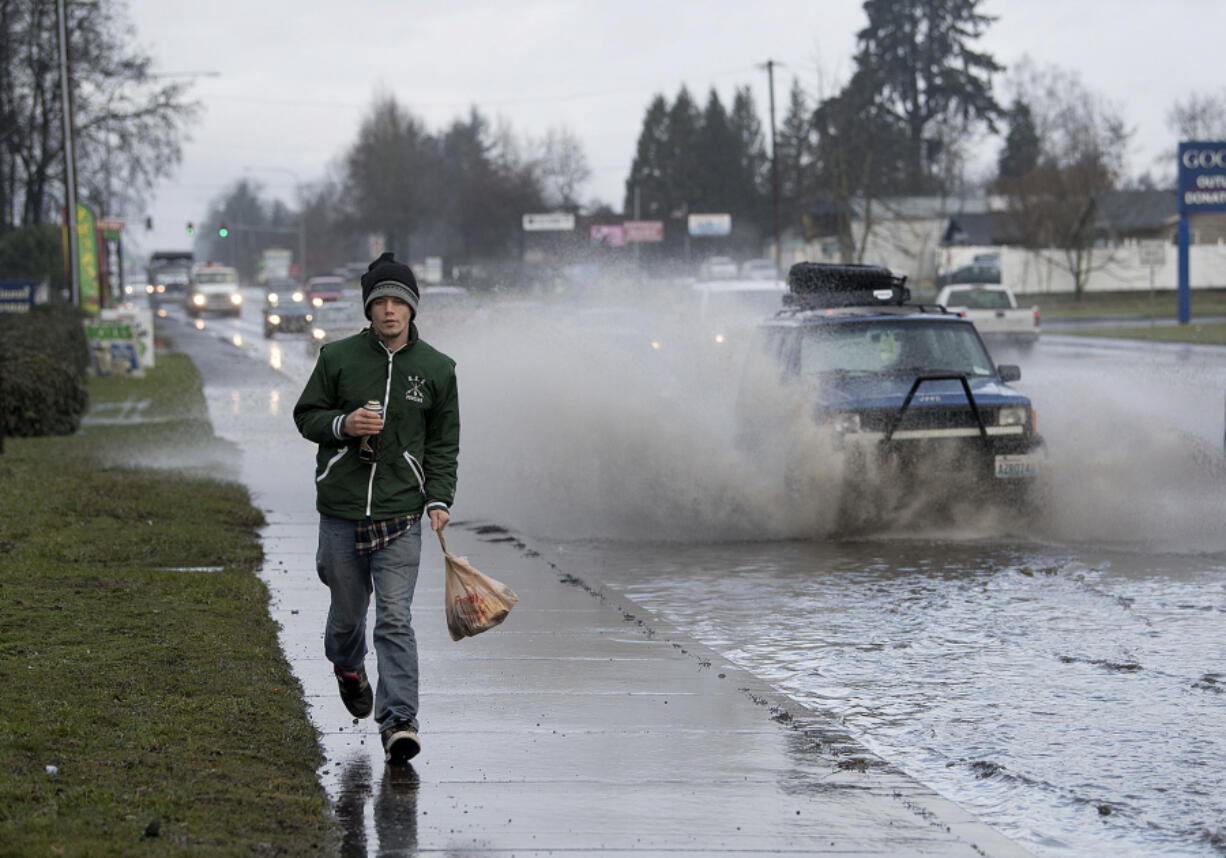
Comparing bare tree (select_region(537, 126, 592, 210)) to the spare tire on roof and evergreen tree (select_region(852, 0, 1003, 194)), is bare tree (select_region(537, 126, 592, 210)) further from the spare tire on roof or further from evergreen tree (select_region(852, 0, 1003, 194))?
the spare tire on roof

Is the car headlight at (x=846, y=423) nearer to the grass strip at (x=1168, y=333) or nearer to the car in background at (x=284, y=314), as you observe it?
the grass strip at (x=1168, y=333)

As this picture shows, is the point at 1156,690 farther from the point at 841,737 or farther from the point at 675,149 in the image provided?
the point at 675,149

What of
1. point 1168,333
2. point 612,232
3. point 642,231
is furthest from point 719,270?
point 642,231

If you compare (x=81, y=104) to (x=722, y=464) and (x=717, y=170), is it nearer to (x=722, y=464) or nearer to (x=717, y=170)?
(x=722, y=464)

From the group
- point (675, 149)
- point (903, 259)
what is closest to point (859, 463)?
point (903, 259)

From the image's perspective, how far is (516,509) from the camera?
533 inches

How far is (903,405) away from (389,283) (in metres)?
6.34

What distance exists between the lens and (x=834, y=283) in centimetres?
1486

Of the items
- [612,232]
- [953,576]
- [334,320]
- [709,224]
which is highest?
[709,224]

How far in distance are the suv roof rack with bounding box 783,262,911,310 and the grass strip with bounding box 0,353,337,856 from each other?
5.40m

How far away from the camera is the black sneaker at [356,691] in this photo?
240 inches

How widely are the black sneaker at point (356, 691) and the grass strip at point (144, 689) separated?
7.8 inches

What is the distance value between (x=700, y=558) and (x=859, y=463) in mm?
1414

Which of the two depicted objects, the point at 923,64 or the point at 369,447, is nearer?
the point at 369,447
